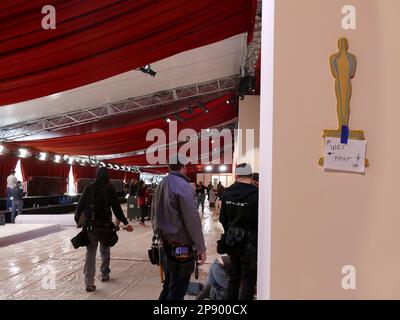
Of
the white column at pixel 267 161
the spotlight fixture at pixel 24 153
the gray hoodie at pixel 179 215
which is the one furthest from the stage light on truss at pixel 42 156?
the white column at pixel 267 161

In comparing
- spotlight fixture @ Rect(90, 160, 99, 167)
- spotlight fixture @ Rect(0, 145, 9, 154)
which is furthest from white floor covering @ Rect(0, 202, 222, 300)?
spotlight fixture @ Rect(90, 160, 99, 167)

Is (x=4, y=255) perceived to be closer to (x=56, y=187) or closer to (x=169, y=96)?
(x=169, y=96)

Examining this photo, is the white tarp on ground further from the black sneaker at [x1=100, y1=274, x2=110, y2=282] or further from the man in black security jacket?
the man in black security jacket

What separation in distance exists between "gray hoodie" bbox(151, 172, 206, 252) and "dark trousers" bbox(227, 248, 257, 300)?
1.10ft

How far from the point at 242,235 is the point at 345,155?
62.4 inches

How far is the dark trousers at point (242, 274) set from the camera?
2.56 m

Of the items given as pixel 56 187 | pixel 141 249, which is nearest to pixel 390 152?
pixel 141 249

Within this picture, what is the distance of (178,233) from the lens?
7.93ft

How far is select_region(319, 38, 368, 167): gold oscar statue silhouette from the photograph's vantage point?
1.06 metres

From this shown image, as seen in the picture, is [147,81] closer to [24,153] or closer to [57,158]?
[24,153]

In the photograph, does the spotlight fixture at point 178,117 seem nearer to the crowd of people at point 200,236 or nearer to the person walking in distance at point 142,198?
the person walking in distance at point 142,198

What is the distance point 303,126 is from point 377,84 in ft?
0.92

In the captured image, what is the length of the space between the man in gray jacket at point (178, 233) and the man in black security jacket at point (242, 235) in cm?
→ 28

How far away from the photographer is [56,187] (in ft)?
43.7
